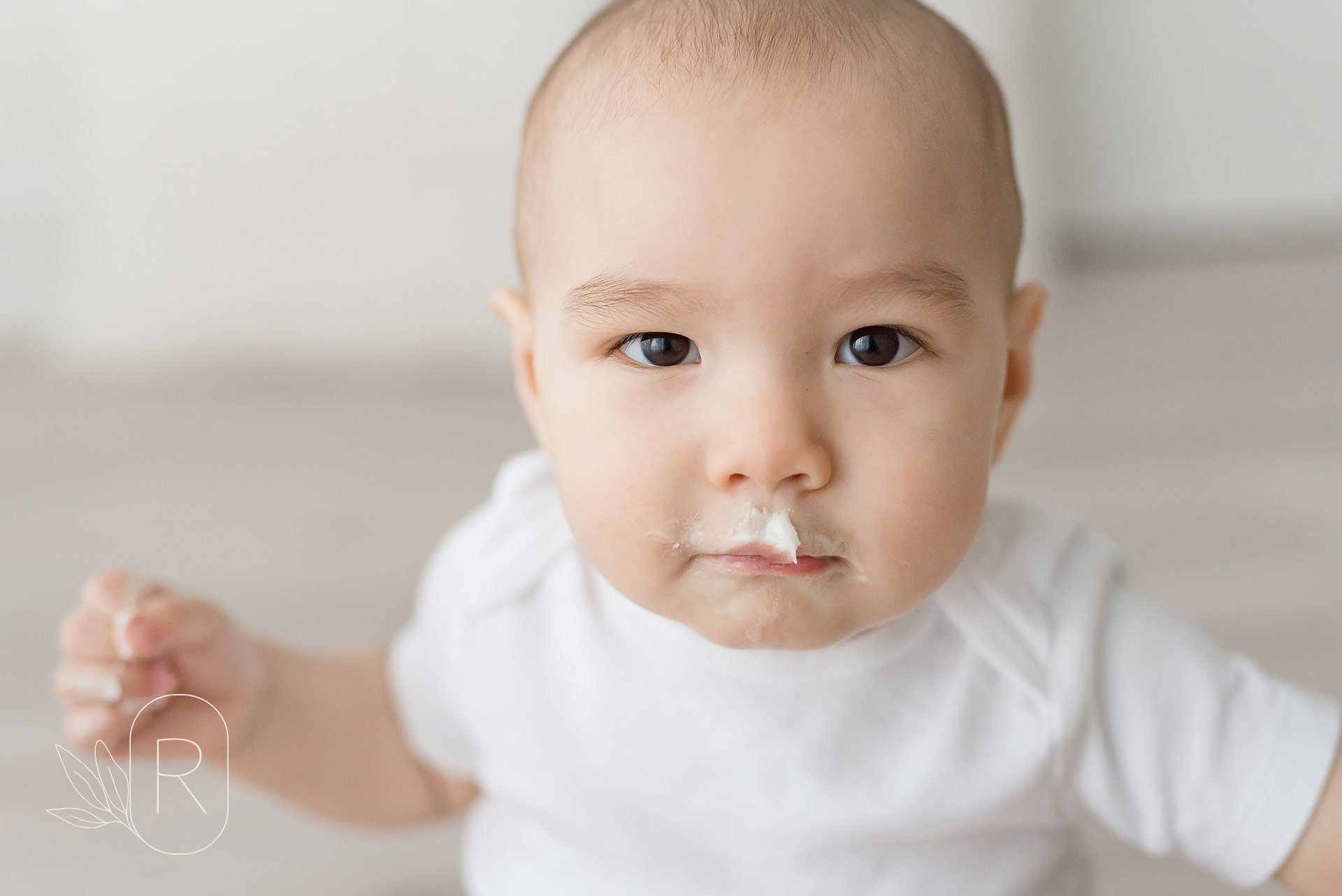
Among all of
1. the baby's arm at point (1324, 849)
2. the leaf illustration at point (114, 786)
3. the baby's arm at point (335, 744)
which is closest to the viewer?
the baby's arm at point (1324, 849)

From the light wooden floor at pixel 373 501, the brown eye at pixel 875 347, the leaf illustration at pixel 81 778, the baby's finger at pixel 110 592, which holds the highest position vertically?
the brown eye at pixel 875 347

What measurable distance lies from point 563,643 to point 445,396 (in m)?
1.22

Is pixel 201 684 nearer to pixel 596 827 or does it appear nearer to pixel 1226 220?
pixel 596 827

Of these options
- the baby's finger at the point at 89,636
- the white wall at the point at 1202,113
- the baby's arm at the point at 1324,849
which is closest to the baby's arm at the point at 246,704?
the baby's finger at the point at 89,636

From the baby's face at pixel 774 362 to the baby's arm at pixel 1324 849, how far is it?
253 millimetres

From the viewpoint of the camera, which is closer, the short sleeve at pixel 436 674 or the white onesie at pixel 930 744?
the white onesie at pixel 930 744

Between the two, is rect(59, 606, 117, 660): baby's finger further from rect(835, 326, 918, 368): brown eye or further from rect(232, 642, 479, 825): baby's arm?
rect(835, 326, 918, 368): brown eye

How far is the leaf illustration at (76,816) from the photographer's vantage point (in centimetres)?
100

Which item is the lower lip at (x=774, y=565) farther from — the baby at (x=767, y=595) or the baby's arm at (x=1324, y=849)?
the baby's arm at (x=1324, y=849)

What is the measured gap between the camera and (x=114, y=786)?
38.4 inches

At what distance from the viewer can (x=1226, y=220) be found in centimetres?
→ 283

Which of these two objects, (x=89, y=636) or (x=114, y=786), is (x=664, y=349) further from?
(x=114, y=786)

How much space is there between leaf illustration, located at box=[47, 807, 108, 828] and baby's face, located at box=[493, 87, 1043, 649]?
57 centimetres

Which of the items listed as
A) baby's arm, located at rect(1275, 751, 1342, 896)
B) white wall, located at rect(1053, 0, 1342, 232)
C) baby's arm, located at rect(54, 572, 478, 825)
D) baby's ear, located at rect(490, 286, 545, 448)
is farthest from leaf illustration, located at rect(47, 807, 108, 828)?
white wall, located at rect(1053, 0, 1342, 232)
